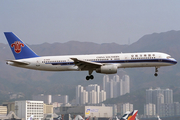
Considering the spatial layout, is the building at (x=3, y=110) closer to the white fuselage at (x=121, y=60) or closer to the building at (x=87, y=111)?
the building at (x=87, y=111)

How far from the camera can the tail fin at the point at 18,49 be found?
54500 millimetres

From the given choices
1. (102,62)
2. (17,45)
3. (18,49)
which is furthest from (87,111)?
(102,62)

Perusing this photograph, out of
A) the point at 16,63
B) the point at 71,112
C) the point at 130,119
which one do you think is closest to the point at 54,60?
the point at 16,63

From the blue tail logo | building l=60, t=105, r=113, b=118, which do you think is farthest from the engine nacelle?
building l=60, t=105, r=113, b=118

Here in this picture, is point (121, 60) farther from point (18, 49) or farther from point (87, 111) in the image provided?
point (87, 111)

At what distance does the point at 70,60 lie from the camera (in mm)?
51469

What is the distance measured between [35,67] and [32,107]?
92.8m

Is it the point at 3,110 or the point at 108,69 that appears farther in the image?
the point at 3,110

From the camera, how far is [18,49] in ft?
180

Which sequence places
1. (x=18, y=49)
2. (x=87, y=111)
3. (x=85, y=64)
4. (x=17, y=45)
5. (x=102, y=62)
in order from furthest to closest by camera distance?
(x=87, y=111) → (x=17, y=45) → (x=18, y=49) → (x=102, y=62) → (x=85, y=64)

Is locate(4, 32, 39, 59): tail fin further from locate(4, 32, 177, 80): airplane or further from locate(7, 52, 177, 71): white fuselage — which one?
locate(7, 52, 177, 71): white fuselage

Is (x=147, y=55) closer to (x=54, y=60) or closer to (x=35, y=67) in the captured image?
(x=54, y=60)

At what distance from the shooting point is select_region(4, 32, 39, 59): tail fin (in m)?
54.5

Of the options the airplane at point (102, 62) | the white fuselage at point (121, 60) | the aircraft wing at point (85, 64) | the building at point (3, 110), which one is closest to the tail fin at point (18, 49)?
the airplane at point (102, 62)
